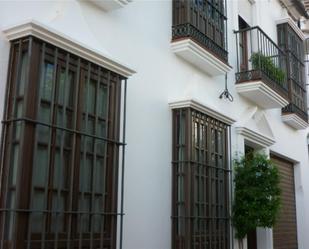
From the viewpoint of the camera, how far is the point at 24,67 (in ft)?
14.8

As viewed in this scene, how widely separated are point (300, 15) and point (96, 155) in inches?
426

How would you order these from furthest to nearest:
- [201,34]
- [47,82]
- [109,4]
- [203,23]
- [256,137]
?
[256,137]
[203,23]
[201,34]
[109,4]
[47,82]

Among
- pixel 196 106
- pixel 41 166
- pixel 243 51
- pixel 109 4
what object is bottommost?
pixel 41 166

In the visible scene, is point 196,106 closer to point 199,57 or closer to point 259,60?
point 199,57

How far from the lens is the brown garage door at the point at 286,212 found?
11086 mm

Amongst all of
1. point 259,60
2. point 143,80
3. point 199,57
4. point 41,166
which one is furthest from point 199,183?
point 259,60

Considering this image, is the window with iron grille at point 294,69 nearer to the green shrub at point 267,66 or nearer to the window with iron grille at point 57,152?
the green shrub at point 267,66

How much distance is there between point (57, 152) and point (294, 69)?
888cm

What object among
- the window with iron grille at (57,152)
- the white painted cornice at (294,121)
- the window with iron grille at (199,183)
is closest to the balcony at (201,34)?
the window with iron grille at (199,183)

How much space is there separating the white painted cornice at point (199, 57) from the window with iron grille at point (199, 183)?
90cm

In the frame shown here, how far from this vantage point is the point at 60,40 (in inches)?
185

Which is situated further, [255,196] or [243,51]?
[243,51]

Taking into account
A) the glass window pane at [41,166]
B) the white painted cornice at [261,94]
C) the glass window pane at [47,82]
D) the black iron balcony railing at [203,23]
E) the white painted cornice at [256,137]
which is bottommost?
the glass window pane at [41,166]

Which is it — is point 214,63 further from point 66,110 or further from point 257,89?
point 66,110
